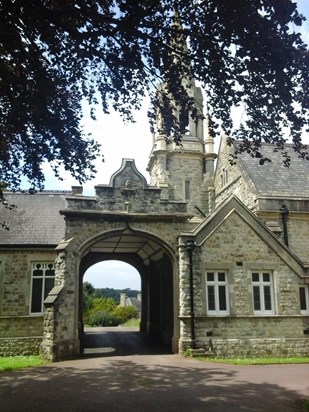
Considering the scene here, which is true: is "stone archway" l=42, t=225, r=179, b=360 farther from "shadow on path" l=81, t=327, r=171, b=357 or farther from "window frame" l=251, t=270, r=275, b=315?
"window frame" l=251, t=270, r=275, b=315

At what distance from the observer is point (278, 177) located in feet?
75.9

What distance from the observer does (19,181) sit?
11.4m

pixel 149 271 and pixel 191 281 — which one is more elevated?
pixel 149 271

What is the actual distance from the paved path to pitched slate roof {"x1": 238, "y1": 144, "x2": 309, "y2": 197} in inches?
408

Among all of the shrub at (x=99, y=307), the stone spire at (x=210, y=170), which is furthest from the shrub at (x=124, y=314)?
the stone spire at (x=210, y=170)

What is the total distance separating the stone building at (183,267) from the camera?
53.1 ft

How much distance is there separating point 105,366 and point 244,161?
14.9 metres

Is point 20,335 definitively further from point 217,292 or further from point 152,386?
point 152,386

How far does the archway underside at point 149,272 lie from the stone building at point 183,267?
34 centimetres

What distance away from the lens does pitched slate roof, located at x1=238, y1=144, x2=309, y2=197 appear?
2200 centimetres

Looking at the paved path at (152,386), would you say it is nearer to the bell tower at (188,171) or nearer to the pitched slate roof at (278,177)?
the pitched slate roof at (278,177)

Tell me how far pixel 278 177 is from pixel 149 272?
31.0 feet

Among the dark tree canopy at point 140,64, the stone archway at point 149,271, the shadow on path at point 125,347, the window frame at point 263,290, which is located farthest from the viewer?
the stone archway at point 149,271

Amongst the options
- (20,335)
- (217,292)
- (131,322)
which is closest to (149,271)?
(217,292)
